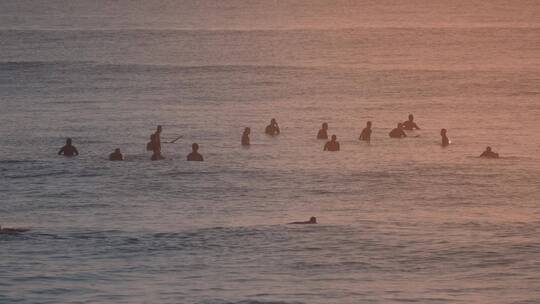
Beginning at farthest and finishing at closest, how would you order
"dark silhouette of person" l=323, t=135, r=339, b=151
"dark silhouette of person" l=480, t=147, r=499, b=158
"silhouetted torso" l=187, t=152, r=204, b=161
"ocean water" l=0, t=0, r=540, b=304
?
"dark silhouette of person" l=323, t=135, r=339, b=151, "dark silhouette of person" l=480, t=147, r=499, b=158, "silhouetted torso" l=187, t=152, r=204, b=161, "ocean water" l=0, t=0, r=540, b=304

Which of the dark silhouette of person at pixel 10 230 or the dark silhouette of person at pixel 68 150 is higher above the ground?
the dark silhouette of person at pixel 68 150

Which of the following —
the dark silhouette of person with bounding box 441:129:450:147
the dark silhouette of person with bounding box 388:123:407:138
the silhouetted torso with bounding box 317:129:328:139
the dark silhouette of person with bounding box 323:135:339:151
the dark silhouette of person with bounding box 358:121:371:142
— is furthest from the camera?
the dark silhouette of person with bounding box 388:123:407:138

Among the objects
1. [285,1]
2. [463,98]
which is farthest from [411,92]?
[285,1]

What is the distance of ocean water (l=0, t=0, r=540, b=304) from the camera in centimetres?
3759

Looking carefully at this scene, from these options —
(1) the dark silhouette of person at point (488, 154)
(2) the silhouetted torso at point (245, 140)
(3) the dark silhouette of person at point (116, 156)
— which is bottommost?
(1) the dark silhouette of person at point (488, 154)

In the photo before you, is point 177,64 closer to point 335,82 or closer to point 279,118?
point 335,82

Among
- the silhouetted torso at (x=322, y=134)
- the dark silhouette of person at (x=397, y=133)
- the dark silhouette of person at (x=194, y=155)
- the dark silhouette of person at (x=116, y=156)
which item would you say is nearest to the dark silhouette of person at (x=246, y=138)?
the silhouetted torso at (x=322, y=134)

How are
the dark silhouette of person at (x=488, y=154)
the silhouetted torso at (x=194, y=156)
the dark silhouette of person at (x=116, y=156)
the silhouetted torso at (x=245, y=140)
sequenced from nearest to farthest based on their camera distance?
the silhouetted torso at (x=194, y=156)
the dark silhouette of person at (x=116, y=156)
the dark silhouette of person at (x=488, y=154)
the silhouetted torso at (x=245, y=140)

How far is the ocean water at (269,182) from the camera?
3759 cm

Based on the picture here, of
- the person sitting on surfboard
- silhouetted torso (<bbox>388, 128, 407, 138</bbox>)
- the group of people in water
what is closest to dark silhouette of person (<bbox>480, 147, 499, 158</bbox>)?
the group of people in water

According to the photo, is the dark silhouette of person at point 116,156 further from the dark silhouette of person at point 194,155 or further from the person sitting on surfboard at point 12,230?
Result: the person sitting on surfboard at point 12,230

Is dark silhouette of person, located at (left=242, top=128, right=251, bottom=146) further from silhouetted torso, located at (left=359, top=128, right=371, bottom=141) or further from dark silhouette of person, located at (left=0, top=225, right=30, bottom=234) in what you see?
dark silhouette of person, located at (left=0, top=225, right=30, bottom=234)

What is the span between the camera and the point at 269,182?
5106cm

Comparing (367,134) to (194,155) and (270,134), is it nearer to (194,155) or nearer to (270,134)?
(270,134)
